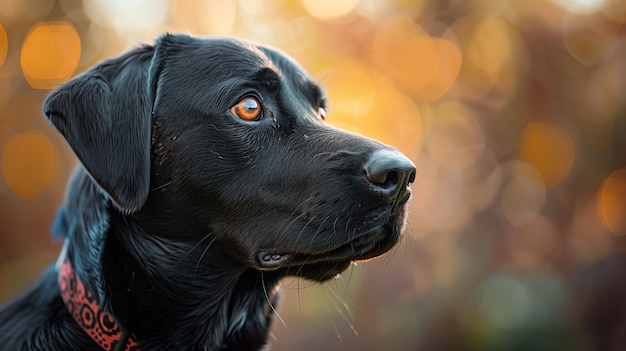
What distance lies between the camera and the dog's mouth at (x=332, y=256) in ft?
8.00

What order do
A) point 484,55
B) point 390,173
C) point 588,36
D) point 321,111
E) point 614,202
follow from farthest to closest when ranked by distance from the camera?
point 484,55, point 588,36, point 614,202, point 321,111, point 390,173

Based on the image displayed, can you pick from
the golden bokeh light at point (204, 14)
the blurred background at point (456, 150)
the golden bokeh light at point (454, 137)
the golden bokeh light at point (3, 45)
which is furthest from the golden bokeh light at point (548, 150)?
the golden bokeh light at point (3, 45)

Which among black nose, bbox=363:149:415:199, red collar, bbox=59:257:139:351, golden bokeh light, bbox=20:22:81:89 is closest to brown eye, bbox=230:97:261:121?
black nose, bbox=363:149:415:199

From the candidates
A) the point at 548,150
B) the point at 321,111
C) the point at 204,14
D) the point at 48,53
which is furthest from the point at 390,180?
the point at 48,53

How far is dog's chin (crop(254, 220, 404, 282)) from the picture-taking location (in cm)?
244

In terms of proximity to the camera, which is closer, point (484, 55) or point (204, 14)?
point (484, 55)

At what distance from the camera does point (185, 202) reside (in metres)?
2.77

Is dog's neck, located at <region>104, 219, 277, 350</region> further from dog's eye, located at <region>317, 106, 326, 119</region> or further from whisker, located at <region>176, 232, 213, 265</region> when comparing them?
dog's eye, located at <region>317, 106, 326, 119</region>

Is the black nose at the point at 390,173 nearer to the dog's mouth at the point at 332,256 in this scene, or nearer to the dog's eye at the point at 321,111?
the dog's mouth at the point at 332,256

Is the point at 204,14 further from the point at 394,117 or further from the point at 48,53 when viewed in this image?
the point at 394,117

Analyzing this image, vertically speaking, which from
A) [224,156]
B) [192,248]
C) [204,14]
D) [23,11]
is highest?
[224,156]

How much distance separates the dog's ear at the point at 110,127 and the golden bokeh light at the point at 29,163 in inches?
324

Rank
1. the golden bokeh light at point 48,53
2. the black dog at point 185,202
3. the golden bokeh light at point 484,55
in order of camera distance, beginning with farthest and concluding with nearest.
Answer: the golden bokeh light at point 48,53, the golden bokeh light at point 484,55, the black dog at point 185,202

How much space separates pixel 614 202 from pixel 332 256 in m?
6.81
